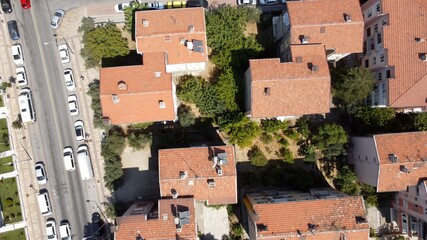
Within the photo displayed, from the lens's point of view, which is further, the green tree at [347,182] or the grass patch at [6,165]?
the grass patch at [6,165]

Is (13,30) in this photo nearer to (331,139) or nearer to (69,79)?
(69,79)

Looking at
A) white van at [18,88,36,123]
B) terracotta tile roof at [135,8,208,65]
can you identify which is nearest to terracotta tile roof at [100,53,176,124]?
terracotta tile roof at [135,8,208,65]

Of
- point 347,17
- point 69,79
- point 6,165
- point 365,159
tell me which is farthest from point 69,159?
point 347,17

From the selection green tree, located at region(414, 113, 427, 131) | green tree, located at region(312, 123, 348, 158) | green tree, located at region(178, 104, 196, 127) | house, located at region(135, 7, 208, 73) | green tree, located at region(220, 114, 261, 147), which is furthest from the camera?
green tree, located at region(178, 104, 196, 127)

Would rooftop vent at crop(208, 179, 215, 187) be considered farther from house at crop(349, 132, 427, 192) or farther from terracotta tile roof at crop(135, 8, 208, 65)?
house at crop(349, 132, 427, 192)

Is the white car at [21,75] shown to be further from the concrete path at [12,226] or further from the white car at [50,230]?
the white car at [50,230]

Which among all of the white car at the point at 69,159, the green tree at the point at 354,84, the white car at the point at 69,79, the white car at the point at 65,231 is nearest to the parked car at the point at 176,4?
the white car at the point at 69,79
